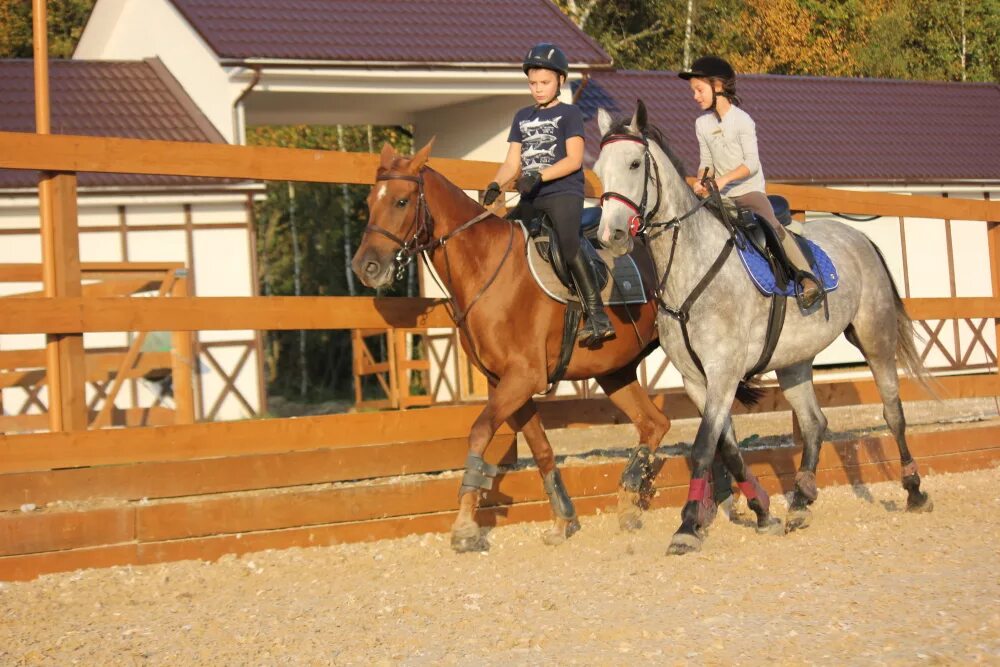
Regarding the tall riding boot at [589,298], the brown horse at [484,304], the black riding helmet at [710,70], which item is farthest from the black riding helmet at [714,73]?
the brown horse at [484,304]

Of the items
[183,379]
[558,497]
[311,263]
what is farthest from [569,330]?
[311,263]

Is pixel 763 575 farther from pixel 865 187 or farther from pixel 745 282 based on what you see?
pixel 865 187

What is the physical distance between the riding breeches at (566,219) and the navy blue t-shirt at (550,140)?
0.06 metres

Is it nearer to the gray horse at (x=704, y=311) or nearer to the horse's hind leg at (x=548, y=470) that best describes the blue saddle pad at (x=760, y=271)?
the gray horse at (x=704, y=311)

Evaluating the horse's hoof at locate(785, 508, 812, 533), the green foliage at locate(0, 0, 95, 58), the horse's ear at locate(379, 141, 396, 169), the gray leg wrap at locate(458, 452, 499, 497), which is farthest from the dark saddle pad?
the green foliage at locate(0, 0, 95, 58)

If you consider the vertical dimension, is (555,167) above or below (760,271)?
above

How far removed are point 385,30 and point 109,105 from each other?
4.22 m

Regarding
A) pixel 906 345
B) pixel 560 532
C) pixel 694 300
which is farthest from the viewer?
pixel 906 345

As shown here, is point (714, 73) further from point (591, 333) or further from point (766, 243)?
point (591, 333)

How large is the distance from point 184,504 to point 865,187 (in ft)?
61.8

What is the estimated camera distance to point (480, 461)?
6996 millimetres

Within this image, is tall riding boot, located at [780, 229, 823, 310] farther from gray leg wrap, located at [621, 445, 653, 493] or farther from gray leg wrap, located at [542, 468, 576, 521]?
gray leg wrap, located at [542, 468, 576, 521]

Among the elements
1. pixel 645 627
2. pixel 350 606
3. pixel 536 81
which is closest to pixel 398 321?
pixel 536 81

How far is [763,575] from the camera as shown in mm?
6145
